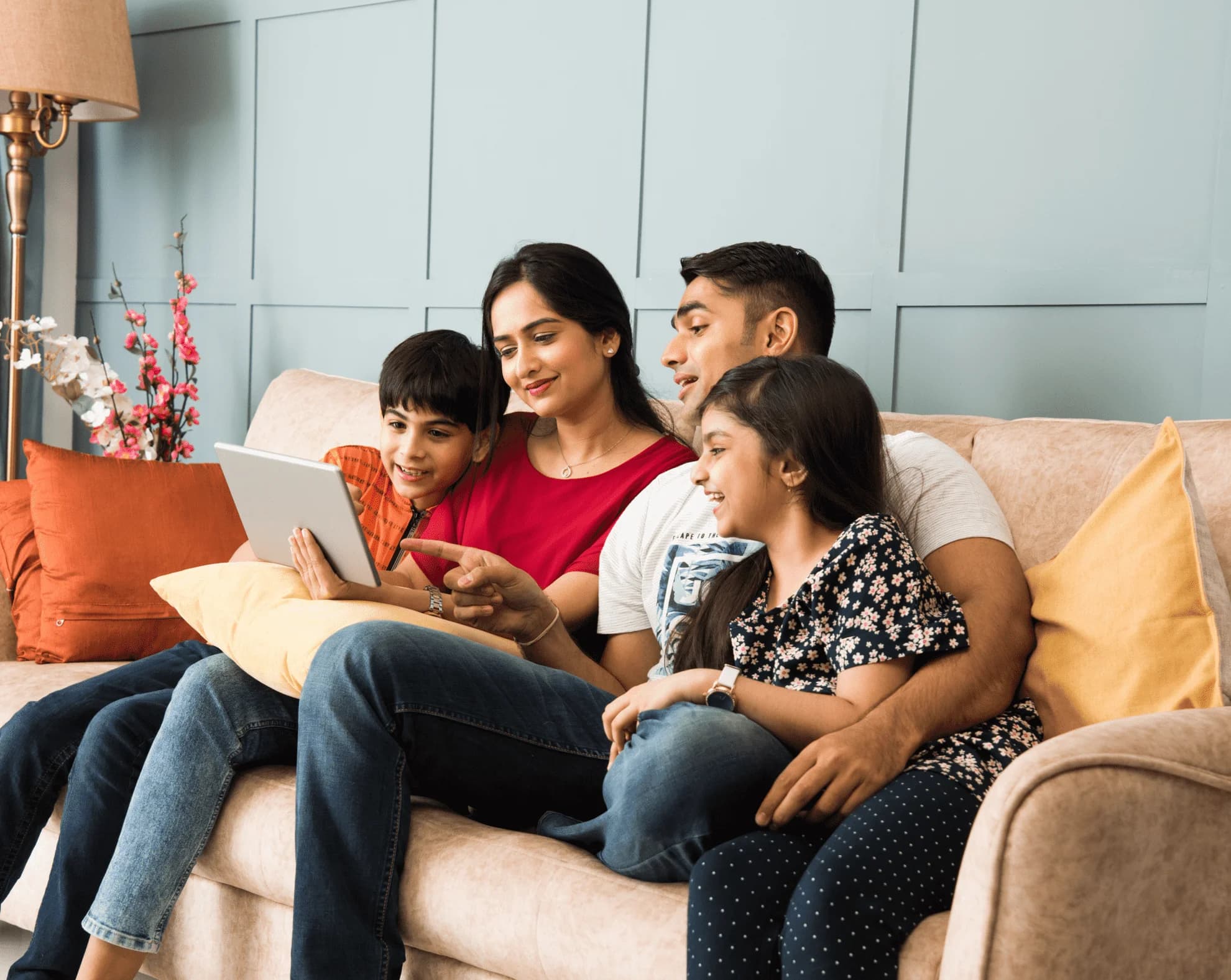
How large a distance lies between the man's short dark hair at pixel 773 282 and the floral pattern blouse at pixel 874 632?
0.51m

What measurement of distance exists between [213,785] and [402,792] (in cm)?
29

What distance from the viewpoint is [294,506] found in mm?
1629

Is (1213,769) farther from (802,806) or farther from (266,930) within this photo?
(266,930)

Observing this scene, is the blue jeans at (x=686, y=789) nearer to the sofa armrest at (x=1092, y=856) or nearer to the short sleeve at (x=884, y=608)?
the short sleeve at (x=884, y=608)

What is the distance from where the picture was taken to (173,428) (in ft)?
9.57

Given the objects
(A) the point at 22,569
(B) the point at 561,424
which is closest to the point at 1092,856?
(B) the point at 561,424

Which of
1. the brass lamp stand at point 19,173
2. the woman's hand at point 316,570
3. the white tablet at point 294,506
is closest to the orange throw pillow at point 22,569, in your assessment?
the white tablet at point 294,506

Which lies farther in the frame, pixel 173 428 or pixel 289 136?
pixel 289 136

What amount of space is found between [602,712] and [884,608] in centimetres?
37

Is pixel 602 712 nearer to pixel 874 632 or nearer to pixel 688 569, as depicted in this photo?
pixel 688 569

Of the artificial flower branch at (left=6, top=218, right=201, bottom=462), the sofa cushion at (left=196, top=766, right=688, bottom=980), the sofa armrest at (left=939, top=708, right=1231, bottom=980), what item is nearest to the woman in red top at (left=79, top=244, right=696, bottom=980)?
the sofa cushion at (left=196, top=766, right=688, bottom=980)

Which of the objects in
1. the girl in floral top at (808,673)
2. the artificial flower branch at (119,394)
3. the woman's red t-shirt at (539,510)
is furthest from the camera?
the artificial flower branch at (119,394)

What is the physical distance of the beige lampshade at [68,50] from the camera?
9.53ft

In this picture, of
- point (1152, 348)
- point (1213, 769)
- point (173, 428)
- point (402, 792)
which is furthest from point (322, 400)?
point (1213, 769)
